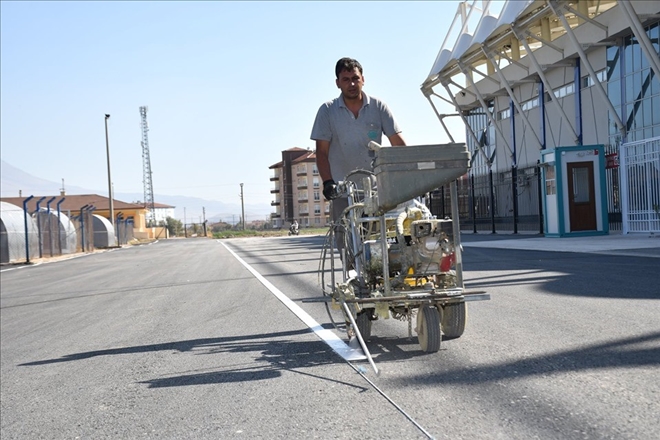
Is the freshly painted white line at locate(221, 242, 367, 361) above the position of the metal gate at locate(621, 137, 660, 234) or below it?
below

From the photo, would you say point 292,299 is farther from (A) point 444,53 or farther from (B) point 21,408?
(A) point 444,53

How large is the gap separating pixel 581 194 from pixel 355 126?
1871cm

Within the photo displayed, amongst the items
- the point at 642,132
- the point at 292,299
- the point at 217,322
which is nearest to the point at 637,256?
the point at 292,299

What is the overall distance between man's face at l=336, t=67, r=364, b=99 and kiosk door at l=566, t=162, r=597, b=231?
18526mm

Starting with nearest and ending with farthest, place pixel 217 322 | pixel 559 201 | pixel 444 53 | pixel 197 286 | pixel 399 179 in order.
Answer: pixel 399 179 → pixel 217 322 → pixel 197 286 → pixel 559 201 → pixel 444 53

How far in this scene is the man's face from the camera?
227 inches

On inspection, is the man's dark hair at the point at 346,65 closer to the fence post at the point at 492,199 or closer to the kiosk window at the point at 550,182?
the kiosk window at the point at 550,182

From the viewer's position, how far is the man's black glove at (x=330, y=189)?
5.51 m

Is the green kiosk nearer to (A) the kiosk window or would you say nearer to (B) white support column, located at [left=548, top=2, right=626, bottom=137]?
(A) the kiosk window

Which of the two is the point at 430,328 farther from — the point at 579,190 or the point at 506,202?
the point at 506,202

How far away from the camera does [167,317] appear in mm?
8234

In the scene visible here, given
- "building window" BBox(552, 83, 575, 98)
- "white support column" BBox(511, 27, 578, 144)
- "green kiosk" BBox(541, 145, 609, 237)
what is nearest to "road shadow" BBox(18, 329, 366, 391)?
"green kiosk" BBox(541, 145, 609, 237)

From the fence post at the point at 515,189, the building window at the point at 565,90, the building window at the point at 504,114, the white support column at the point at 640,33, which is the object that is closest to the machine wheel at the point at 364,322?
the white support column at the point at 640,33

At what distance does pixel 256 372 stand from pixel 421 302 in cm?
120
